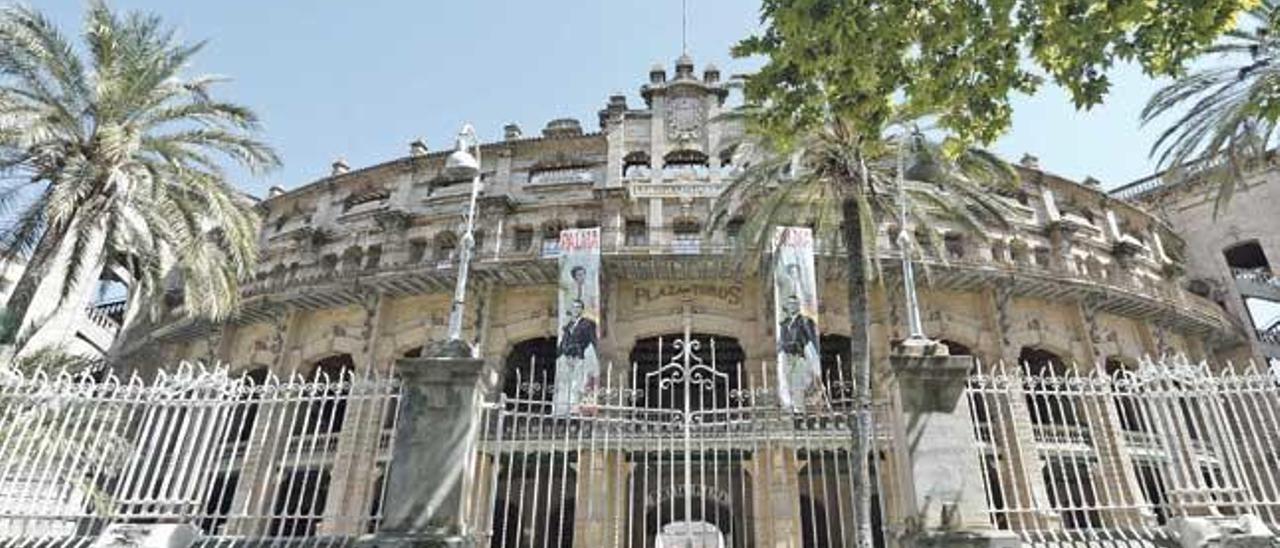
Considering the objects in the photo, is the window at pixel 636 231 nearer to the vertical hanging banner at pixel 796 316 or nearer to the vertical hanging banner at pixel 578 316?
the vertical hanging banner at pixel 578 316

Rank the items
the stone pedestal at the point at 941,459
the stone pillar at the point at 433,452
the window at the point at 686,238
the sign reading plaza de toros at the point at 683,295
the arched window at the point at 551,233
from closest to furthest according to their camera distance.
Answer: the stone pedestal at the point at 941,459
the stone pillar at the point at 433,452
the window at the point at 686,238
the sign reading plaza de toros at the point at 683,295
the arched window at the point at 551,233

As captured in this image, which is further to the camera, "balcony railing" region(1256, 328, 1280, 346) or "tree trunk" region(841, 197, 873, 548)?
"balcony railing" region(1256, 328, 1280, 346)

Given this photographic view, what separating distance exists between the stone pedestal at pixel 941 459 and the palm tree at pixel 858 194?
3082 millimetres

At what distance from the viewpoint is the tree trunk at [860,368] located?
9.16m

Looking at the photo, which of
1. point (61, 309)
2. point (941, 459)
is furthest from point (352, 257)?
point (941, 459)

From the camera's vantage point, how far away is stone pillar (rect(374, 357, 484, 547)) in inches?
228

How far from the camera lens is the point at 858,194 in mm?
12117

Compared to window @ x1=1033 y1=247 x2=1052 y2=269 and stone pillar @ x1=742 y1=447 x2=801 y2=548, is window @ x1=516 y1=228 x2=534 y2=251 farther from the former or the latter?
window @ x1=1033 y1=247 x2=1052 y2=269

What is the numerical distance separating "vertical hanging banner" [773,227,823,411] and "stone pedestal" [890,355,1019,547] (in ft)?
33.4

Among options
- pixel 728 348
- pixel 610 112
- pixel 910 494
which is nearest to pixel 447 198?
pixel 610 112

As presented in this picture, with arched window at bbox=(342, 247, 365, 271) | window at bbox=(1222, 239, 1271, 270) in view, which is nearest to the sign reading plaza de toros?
arched window at bbox=(342, 247, 365, 271)

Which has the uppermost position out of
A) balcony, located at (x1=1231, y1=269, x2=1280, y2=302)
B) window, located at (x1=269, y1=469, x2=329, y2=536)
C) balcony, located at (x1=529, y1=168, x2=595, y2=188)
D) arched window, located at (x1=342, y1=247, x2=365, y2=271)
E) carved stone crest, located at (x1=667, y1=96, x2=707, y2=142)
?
carved stone crest, located at (x1=667, y1=96, x2=707, y2=142)

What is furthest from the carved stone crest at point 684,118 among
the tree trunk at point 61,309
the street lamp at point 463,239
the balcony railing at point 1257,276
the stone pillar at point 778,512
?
the balcony railing at point 1257,276

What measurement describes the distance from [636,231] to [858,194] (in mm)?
10031
